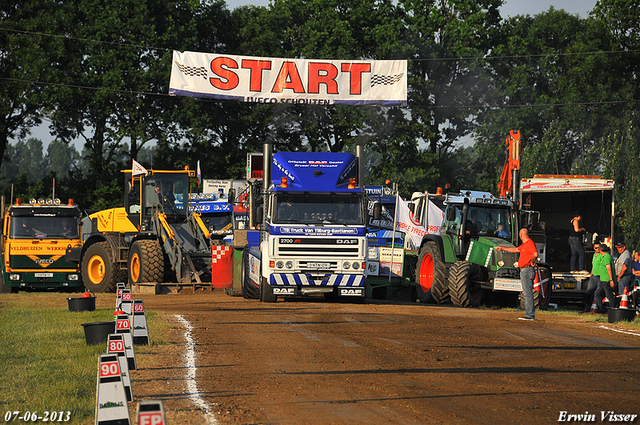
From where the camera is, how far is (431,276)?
22.2 m

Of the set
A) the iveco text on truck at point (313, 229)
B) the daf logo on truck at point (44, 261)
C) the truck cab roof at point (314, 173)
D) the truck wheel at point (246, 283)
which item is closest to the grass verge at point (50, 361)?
the iveco text on truck at point (313, 229)

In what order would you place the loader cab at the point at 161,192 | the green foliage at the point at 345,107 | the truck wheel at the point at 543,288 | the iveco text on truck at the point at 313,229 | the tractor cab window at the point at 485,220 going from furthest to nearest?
1. the green foliage at the point at 345,107
2. the loader cab at the point at 161,192
3. the tractor cab window at the point at 485,220
4. the iveco text on truck at the point at 313,229
5. the truck wheel at the point at 543,288

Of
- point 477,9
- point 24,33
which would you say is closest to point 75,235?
point 24,33

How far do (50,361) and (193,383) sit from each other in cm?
280

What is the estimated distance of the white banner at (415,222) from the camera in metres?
24.5

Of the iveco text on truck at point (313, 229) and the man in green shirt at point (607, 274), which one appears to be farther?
the man in green shirt at point (607, 274)

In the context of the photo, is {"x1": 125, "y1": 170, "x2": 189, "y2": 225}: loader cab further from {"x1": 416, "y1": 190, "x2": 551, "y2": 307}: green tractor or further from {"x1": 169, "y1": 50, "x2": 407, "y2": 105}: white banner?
{"x1": 416, "y1": 190, "x2": 551, "y2": 307}: green tractor

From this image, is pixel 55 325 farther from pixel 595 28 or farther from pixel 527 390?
pixel 595 28

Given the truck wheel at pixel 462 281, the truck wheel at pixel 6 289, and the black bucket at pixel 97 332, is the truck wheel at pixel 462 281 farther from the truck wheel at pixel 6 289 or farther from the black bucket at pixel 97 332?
the truck wheel at pixel 6 289

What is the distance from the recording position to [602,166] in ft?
170

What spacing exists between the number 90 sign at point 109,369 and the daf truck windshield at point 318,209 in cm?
1329

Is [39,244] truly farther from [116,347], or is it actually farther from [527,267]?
[116,347]

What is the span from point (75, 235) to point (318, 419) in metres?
23.9

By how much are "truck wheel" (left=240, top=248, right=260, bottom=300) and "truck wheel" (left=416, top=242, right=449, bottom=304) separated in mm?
4345
